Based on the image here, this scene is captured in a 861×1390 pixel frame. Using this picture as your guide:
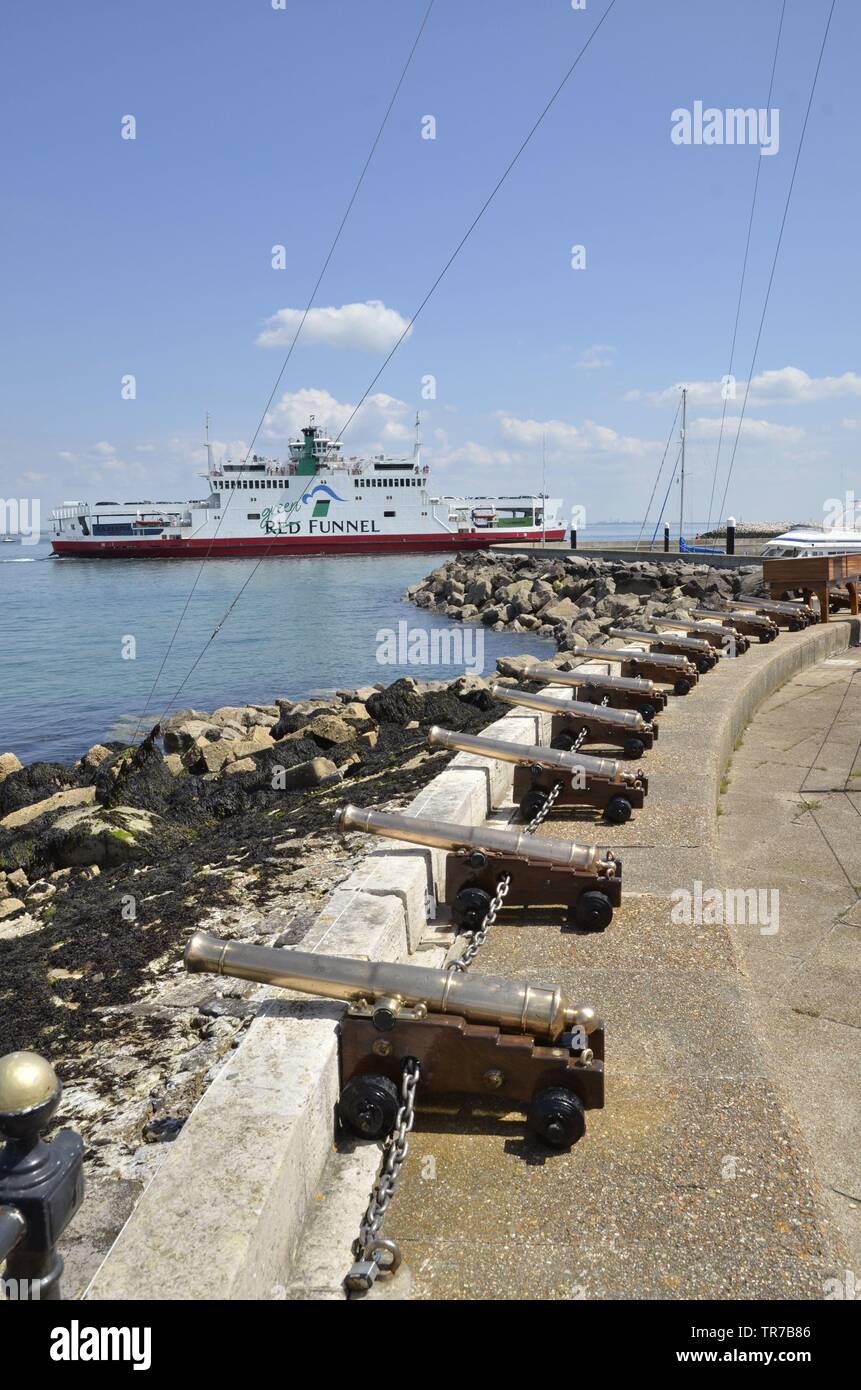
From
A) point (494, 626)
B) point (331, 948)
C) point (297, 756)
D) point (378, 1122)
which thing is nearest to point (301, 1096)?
point (378, 1122)

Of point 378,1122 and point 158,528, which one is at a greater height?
point 158,528

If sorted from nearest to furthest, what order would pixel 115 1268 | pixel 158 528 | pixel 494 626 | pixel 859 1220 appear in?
pixel 115 1268, pixel 859 1220, pixel 494 626, pixel 158 528

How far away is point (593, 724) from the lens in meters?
6.94

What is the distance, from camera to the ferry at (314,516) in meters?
79.9

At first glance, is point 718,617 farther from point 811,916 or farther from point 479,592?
point 479,592

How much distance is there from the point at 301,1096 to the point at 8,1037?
235 cm

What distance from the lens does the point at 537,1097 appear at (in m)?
2.85

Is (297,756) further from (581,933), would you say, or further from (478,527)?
(478,527)

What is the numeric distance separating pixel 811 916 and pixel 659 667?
459 cm

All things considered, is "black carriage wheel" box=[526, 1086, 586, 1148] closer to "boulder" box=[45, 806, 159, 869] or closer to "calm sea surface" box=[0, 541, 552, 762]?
"boulder" box=[45, 806, 159, 869]

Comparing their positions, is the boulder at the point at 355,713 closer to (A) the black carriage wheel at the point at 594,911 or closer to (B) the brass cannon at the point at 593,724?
(B) the brass cannon at the point at 593,724

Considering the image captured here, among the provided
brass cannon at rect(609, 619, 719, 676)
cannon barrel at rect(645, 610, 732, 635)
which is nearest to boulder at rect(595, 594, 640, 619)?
cannon barrel at rect(645, 610, 732, 635)

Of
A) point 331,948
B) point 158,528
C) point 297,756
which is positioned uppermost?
point 158,528

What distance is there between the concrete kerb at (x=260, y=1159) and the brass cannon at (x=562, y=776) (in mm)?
1794
